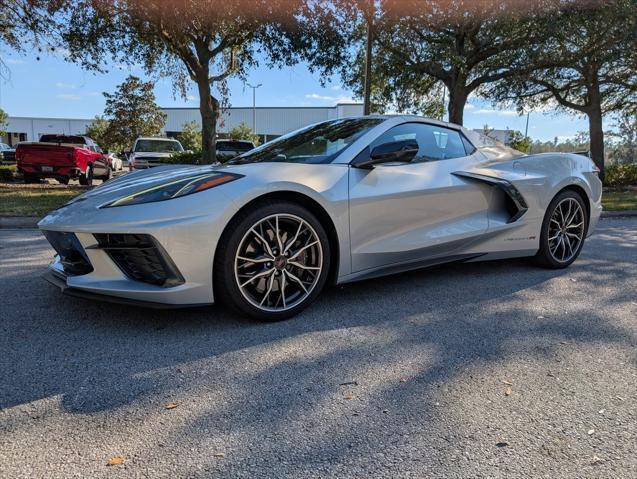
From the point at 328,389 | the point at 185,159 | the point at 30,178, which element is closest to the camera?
the point at 328,389

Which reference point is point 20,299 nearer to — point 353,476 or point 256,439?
point 256,439

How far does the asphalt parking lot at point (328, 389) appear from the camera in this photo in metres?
1.74

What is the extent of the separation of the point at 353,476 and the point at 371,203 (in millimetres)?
2011

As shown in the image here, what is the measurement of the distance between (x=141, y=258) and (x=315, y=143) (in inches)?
65.7

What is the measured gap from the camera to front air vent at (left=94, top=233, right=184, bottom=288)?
2692 millimetres

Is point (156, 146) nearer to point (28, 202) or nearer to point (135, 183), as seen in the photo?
point (28, 202)

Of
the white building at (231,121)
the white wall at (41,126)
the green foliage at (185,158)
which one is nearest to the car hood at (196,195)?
the green foliage at (185,158)

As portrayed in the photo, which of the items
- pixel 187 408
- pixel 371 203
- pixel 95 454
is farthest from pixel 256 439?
pixel 371 203

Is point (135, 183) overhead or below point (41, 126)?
below

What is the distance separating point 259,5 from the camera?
1090cm

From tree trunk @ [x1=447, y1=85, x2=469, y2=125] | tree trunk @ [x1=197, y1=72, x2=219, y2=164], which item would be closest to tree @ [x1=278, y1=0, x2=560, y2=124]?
tree trunk @ [x1=447, y1=85, x2=469, y2=125]

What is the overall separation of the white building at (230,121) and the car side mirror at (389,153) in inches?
2106

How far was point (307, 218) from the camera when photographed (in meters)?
3.11

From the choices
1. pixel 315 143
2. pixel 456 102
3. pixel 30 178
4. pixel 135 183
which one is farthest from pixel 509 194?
pixel 30 178
